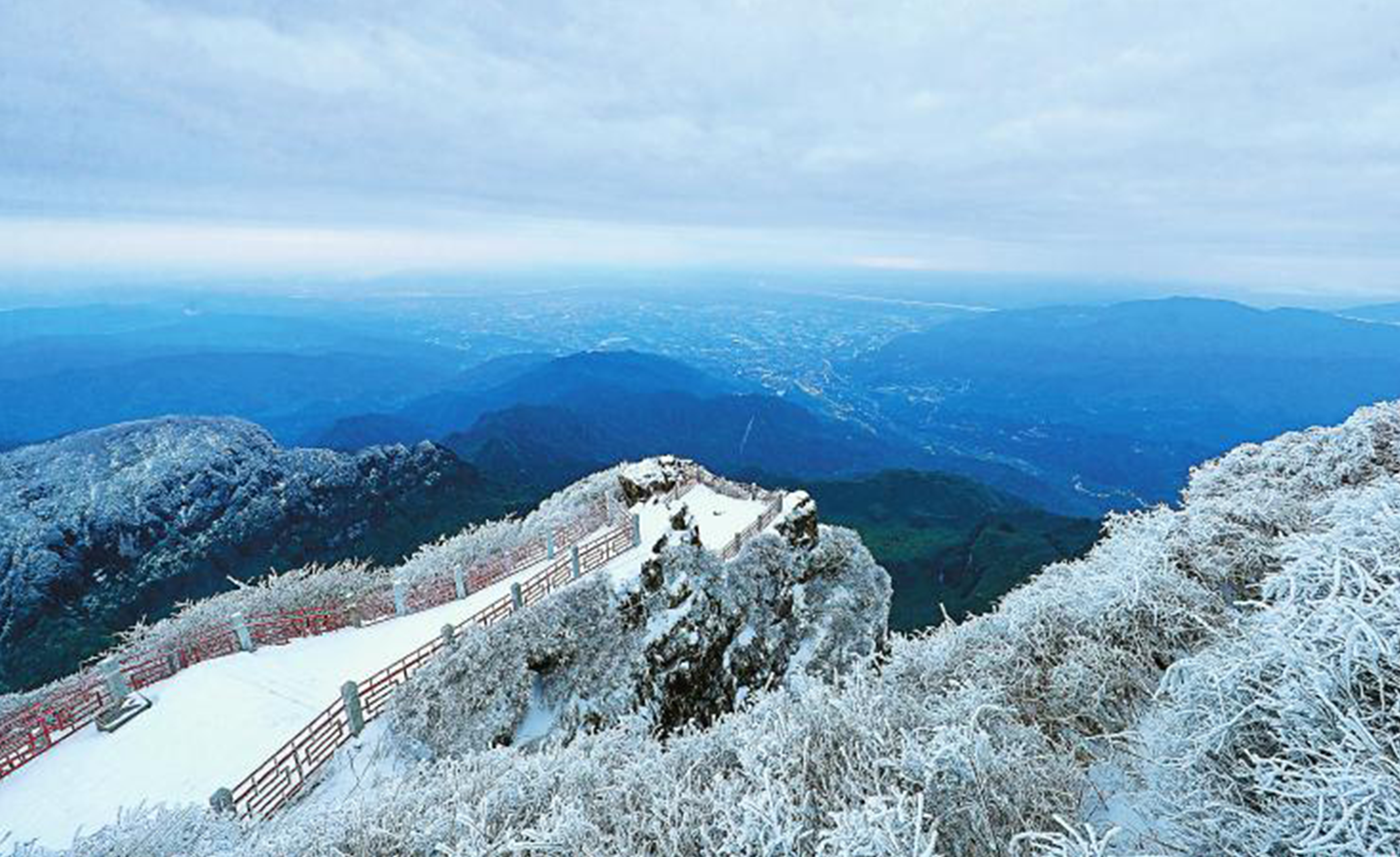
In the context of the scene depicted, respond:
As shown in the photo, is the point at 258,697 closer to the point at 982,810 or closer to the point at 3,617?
the point at 982,810

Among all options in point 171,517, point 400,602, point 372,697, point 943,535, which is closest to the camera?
point 372,697

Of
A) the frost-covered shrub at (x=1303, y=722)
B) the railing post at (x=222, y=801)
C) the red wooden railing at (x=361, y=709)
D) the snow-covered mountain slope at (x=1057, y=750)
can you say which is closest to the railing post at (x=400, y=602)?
the red wooden railing at (x=361, y=709)

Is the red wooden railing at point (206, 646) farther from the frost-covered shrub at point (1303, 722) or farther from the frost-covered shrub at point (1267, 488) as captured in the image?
the frost-covered shrub at point (1303, 722)

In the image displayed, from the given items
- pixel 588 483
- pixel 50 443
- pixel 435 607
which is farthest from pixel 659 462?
pixel 50 443

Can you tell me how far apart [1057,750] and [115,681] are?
65.8 feet

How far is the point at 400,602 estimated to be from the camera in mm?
20000

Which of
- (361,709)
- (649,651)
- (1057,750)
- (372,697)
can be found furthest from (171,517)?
(1057,750)

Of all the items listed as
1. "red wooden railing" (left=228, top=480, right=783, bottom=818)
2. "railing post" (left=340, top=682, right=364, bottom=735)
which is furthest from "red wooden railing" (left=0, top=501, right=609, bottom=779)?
"railing post" (left=340, top=682, right=364, bottom=735)

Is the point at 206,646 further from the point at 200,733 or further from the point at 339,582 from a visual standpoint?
the point at 339,582

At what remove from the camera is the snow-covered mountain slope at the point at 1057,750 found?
4.79 m

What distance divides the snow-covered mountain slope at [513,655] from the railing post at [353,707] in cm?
124

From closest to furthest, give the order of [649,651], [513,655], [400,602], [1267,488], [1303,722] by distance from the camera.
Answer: [1303,722]
[1267,488]
[513,655]
[649,651]
[400,602]

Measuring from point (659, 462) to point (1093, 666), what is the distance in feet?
74.6

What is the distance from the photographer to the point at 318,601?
83.3ft
